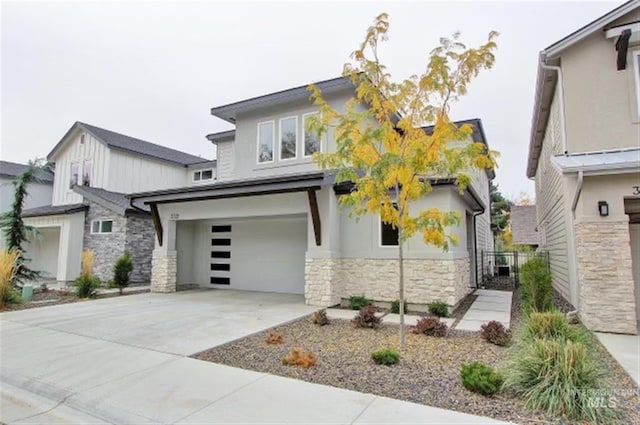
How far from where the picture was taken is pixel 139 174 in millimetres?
19500

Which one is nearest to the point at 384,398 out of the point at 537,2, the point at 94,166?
the point at 537,2

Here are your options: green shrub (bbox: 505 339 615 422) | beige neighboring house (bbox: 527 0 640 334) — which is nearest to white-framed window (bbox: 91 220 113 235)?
green shrub (bbox: 505 339 615 422)

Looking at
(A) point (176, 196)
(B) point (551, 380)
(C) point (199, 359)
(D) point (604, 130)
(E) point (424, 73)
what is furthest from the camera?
(A) point (176, 196)

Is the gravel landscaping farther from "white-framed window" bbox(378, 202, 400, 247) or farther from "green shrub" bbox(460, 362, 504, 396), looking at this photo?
"white-framed window" bbox(378, 202, 400, 247)

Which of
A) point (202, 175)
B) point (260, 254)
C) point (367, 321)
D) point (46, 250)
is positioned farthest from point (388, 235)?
point (46, 250)

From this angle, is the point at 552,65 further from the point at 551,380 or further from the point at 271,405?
the point at 271,405

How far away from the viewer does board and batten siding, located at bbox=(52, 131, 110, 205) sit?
18125mm

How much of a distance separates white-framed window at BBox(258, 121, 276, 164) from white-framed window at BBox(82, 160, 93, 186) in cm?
1127

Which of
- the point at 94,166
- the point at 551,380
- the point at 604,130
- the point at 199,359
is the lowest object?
the point at 199,359

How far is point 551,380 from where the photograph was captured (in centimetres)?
373

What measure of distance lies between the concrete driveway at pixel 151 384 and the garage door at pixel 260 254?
14.7ft

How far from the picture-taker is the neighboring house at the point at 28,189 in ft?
69.2

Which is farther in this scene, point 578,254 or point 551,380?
point 578,254

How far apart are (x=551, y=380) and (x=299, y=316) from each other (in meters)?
5.78
